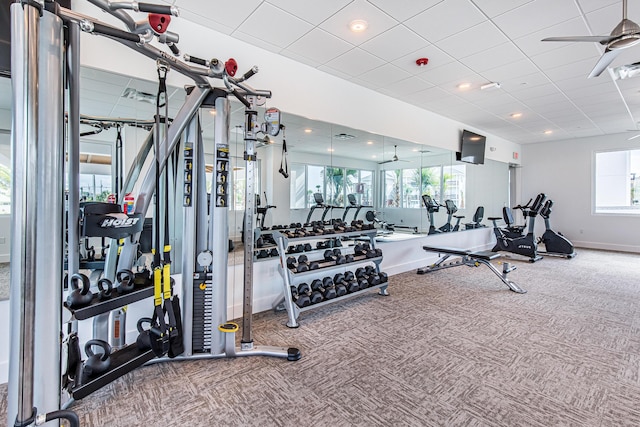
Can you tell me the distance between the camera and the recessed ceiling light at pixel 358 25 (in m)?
2.95

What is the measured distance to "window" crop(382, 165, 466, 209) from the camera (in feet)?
19.3

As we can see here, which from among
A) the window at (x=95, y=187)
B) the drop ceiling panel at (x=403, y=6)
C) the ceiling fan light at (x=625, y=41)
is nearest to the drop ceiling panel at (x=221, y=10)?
the drop ceiling panel at (x=403, y=6)

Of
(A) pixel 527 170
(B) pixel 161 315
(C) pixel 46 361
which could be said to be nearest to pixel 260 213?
(B) pixel 161 315

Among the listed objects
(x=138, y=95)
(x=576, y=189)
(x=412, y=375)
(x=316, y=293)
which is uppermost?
(x=138, y=95)

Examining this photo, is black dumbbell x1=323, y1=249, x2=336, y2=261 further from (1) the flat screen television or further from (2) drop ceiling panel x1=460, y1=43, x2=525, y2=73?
(1) the flat screen television

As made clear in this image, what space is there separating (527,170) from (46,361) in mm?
10928

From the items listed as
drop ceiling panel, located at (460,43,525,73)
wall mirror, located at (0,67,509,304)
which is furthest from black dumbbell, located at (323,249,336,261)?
drop ceiling panel, located at (460,43,525,73)

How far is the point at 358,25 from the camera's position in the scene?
3.02m

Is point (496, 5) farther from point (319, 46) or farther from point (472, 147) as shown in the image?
point (472, 147)

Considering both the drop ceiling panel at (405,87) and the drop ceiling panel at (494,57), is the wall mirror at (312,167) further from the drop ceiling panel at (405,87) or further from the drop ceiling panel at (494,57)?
the drop ceiling panel at (494,57)

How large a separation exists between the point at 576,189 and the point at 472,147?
157 inches

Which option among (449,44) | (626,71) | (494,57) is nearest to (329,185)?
(449,44)

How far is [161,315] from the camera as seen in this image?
5.99ft

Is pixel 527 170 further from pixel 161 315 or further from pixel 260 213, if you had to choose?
pixel 161 315
